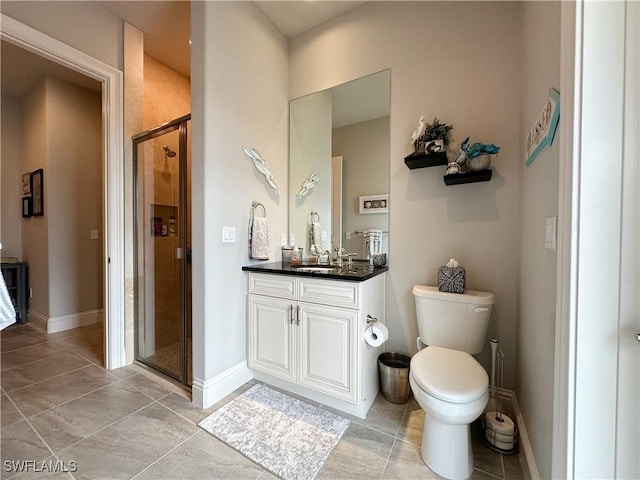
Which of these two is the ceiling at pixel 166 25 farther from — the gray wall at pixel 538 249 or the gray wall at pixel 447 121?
the gray wall at pixel 538 249

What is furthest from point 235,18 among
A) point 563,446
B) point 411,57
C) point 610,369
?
point 563,446

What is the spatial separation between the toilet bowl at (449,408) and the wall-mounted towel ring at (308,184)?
5.47 feet

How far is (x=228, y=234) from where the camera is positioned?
1817 millimetres

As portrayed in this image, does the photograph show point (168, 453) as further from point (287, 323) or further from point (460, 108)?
point (460, 108)

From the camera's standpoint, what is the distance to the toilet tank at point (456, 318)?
60.6 inches

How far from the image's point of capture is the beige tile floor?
1221mm

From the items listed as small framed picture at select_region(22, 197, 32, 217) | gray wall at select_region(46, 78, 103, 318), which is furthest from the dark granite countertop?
small framed picture at select_region(22, 197, 32, 217)

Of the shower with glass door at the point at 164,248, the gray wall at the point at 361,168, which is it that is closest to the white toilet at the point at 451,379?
the gray wall at the point at 361,168

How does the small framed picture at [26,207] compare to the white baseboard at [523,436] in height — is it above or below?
above

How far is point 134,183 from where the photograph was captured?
87.0 inches

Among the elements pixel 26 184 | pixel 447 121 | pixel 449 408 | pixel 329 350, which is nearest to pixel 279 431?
pixel 329 350

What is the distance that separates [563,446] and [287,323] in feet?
4.56

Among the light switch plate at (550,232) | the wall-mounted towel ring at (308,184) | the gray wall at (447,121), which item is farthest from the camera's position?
the wall-mounted towel ring at (308,184)

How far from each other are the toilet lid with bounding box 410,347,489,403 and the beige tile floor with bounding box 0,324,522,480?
433 millimetres
